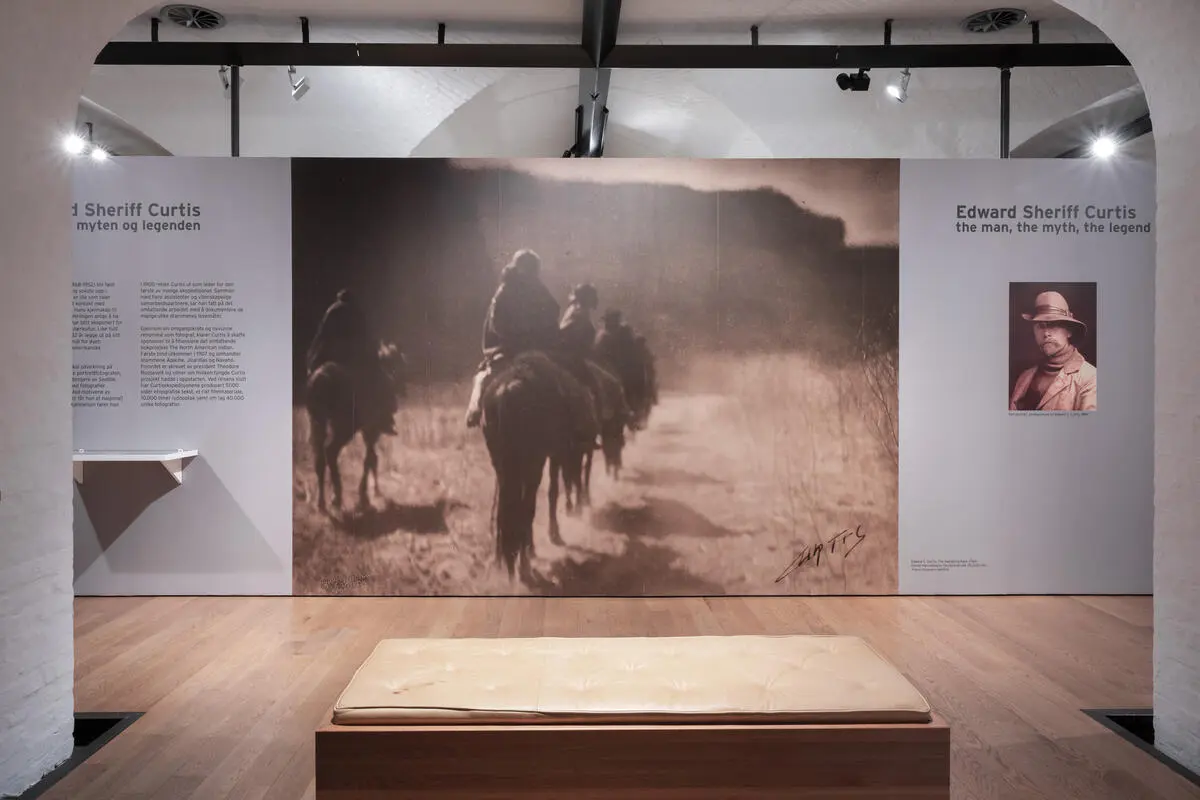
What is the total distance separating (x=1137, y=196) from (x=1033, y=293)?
94cm

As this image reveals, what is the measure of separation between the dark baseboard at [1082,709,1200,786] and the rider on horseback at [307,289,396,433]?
168 inches

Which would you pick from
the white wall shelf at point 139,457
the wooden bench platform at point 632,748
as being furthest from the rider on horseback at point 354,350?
the wooden bench platform at point 632,748

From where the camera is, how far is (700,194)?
573 centimetres

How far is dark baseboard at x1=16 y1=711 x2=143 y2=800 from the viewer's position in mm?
3074

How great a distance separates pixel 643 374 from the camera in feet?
18.8

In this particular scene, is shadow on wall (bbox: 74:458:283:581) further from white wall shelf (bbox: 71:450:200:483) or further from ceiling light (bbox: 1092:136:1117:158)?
ceiling light (bbox: 1092:136:1117:158)

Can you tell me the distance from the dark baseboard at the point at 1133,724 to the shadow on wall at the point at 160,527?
5030mm

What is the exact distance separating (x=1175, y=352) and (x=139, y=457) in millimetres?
5599

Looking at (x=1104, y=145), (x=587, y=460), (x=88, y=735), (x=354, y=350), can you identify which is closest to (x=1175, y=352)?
(x=587, y=460)

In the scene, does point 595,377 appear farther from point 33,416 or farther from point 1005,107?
point 1005,107

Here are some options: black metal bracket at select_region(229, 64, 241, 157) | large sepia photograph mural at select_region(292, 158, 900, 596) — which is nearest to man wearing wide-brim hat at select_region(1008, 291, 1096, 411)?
large sepia photograph mural at select_region(292, 158, 900, 596)

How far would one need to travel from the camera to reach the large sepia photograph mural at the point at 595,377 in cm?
571

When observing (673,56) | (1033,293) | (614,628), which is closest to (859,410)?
(1033,293)
